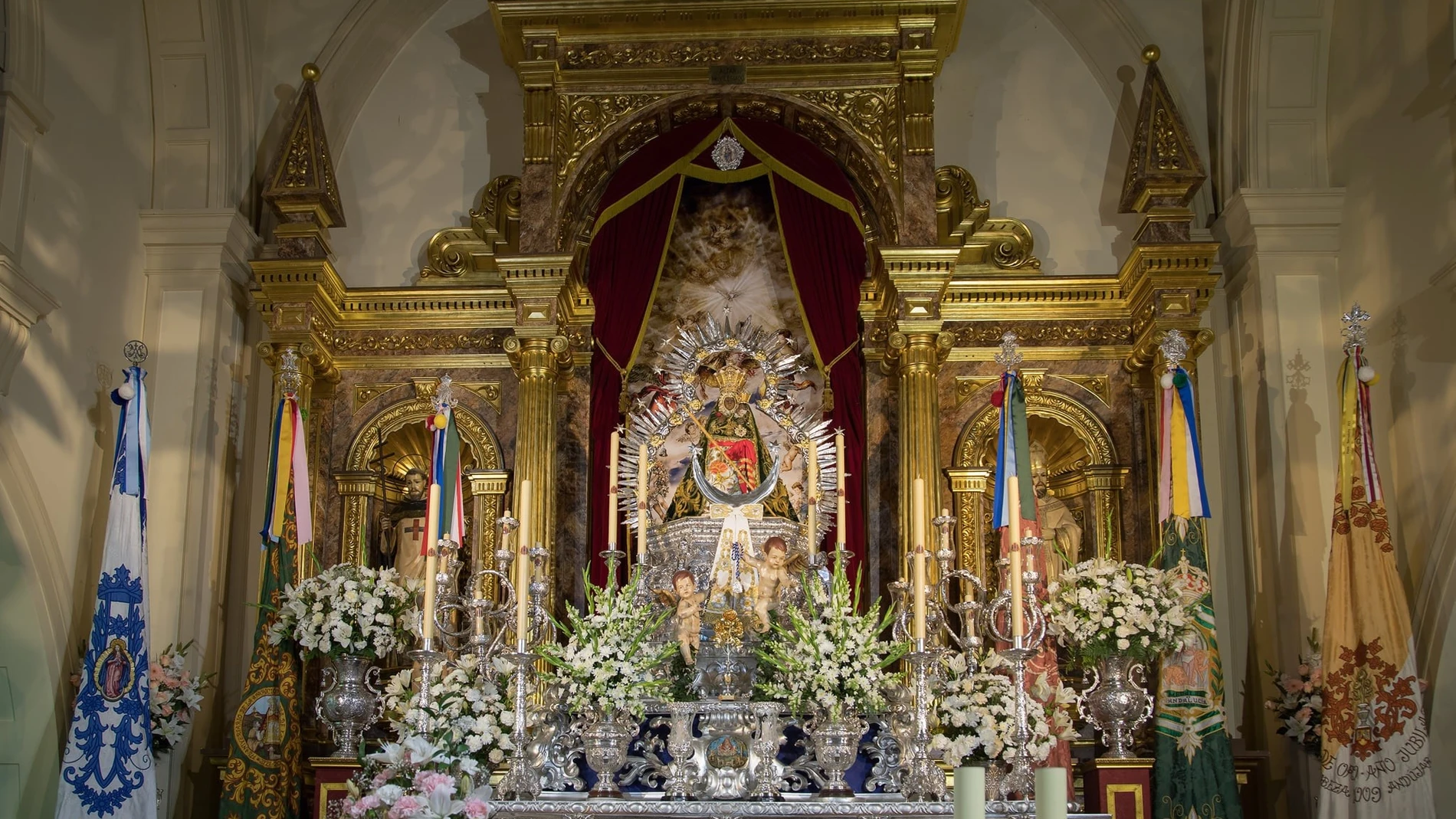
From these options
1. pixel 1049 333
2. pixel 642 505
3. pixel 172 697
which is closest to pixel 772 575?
pixel 642 505

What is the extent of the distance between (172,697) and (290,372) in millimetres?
2260

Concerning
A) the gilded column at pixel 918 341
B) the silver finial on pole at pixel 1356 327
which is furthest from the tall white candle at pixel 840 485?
the silver finial on pole at pixel 1356 327

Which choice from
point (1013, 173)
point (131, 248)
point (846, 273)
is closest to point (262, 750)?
point (131, 248)

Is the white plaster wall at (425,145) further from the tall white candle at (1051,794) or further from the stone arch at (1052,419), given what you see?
the tall white candle at (1051,794)

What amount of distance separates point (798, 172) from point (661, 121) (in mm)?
1103

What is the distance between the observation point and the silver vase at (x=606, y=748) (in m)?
7.78

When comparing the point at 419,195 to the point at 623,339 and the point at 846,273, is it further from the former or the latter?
the point at 846,273

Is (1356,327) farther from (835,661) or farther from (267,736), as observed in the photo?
(267,736)

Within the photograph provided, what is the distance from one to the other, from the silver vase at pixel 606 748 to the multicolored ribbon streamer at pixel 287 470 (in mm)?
3008

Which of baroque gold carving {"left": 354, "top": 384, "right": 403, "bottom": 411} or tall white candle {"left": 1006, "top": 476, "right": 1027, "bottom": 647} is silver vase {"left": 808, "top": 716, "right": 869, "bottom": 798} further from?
baroque gold carving {"left": 354, "top": 384, "right": 403, "bottom": 411}

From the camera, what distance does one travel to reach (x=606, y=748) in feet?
25.6

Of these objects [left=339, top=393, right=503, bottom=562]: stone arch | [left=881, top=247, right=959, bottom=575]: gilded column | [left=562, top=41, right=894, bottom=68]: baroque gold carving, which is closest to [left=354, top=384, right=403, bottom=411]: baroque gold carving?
[left=339, top=393, right=503, bottom=562]: stone arch

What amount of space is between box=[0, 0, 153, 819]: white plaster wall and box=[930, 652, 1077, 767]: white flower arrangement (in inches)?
217

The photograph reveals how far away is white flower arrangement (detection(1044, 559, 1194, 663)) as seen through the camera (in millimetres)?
8680
